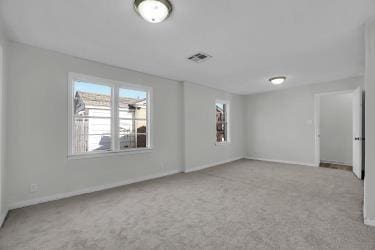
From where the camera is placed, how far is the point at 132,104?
414 centimetres

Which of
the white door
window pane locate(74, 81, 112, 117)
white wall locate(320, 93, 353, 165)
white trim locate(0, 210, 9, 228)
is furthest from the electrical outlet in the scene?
white wall locate(320, 93, 353, 165)

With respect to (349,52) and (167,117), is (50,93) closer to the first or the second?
(167,117)

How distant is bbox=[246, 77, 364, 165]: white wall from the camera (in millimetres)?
5520

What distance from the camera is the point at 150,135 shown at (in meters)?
4.35

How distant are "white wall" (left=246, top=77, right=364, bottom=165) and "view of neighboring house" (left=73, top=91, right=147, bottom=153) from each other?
14.2 feet

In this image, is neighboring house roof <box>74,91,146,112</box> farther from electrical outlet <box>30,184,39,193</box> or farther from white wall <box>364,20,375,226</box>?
white wall <box>364,20,375,226</box>

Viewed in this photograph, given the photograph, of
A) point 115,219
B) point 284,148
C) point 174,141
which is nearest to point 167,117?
point 174,141

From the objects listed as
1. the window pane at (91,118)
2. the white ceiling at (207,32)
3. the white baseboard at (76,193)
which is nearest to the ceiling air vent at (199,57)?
the white ceiling at (207,32)

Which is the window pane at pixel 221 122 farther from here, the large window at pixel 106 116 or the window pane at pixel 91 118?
the window pane at pixel 91 118

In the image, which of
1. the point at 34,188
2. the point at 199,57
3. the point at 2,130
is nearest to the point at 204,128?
the point at 199,57

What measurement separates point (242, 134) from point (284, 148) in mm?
1508

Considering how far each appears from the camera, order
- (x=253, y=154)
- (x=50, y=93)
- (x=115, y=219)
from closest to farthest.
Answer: (x=115, y=219)
(x=50, y=93)
(x=253, y=154)

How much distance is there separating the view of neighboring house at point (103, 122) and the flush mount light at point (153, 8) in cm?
219

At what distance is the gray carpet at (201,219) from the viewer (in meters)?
1.90
